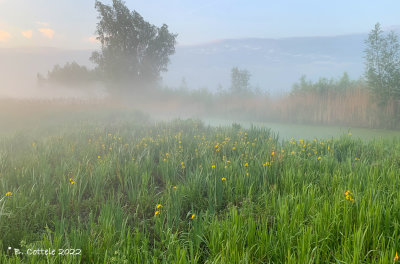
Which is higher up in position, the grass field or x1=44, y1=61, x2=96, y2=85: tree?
x1=44, y1=61, x2=96, y2=85: tree

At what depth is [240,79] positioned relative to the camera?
28297 millimetres

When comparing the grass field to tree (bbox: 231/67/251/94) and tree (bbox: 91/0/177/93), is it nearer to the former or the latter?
tree (bbox: 91/0/177/93)

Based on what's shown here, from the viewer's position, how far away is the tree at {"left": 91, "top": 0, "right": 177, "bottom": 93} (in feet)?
78.9

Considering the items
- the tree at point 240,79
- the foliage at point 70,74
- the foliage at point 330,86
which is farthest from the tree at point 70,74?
the foliage at point 330,86

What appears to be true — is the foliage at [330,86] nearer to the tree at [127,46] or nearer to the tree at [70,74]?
the tree at [127,46]

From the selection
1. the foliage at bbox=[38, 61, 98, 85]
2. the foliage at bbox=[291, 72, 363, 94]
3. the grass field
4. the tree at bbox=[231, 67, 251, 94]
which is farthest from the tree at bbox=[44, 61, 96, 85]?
the grass field

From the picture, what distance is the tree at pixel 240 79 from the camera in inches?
1109

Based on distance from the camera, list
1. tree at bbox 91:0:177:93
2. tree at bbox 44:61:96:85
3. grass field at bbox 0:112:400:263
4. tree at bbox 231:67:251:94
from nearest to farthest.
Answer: grass field at bbox 0:112:400:263
tree at bbox 91:0:177:93
tree at bbox 231:67:251:94
tree at bbox 44:61:96:85

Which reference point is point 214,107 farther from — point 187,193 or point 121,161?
point 187,193

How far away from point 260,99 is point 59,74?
28391mm

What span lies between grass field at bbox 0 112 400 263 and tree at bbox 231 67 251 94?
22460mm

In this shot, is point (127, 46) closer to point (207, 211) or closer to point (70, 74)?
point (70, 74)

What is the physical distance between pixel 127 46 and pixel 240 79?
11.7 meters

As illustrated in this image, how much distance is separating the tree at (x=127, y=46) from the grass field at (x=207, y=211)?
62.1 feet
